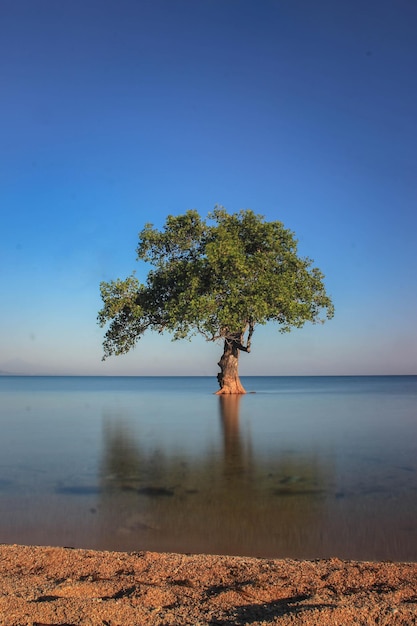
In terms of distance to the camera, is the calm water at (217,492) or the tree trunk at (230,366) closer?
the calm water at (217,492)

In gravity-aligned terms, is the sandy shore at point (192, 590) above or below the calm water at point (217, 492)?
above

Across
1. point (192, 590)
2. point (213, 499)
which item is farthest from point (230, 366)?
point (192, 590)

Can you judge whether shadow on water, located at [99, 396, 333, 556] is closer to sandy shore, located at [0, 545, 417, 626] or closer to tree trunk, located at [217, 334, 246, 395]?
sandy shore, located at [0, 545, 417, 626]

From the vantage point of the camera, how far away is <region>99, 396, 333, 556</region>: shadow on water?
18.5ft

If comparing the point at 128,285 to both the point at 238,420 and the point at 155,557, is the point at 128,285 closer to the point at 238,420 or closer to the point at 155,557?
the point at 238,420

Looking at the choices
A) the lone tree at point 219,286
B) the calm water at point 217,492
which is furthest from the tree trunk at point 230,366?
the calm water at point 217,492

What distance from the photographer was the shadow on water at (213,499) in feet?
18.5

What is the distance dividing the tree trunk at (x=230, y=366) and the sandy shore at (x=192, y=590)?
2717 centimetres

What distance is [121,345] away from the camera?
104 feet

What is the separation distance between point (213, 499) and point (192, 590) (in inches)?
133

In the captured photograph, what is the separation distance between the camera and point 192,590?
13.3 ft

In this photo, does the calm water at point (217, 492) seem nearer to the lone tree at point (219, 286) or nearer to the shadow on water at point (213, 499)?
the shadow on water at point (213, 499)

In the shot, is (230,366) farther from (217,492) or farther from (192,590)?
(192,590)

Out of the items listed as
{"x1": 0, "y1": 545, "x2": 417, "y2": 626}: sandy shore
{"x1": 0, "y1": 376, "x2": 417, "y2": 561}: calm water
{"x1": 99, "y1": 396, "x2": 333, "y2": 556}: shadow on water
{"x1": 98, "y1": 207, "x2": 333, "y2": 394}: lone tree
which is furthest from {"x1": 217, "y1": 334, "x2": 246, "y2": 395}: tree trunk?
{"x1": 0, "y1": 545, "x2": 417, "y2": 626}: sandy shore
